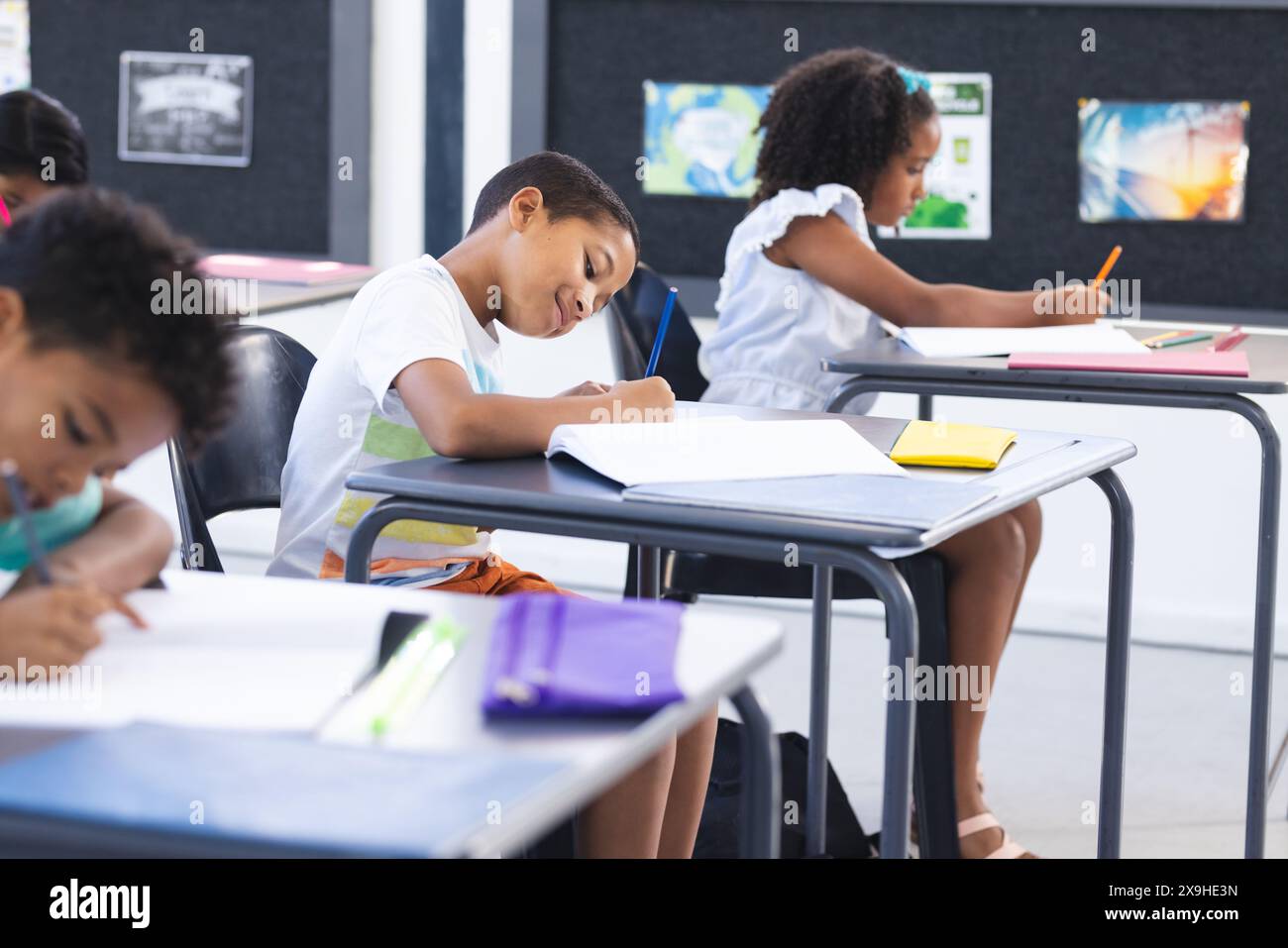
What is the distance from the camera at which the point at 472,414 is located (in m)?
1.40

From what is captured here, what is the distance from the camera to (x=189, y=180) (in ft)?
10.8

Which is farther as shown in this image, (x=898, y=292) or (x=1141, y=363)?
(x=898, y=292)

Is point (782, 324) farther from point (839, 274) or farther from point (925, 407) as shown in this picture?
point (925, 407)

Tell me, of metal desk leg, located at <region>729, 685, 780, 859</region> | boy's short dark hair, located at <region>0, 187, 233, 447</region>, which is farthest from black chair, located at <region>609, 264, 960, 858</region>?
boy's short dark hair, located at <region>0, 187, 233, 447</region>

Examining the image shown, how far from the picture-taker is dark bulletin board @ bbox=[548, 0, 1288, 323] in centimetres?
277

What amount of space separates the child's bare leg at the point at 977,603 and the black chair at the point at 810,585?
0.03m

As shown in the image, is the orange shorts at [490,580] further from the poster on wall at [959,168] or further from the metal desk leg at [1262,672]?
the poster on wall at [959,168]

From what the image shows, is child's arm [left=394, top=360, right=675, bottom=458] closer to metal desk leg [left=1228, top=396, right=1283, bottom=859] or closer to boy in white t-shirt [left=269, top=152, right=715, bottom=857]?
boy in white t-shirt [left=269, top=152, right=715, bottom=857]

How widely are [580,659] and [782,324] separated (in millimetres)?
1540

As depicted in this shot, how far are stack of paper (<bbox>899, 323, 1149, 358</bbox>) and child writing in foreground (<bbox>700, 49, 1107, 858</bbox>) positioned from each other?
90 millimetres

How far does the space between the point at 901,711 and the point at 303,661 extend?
559 mm

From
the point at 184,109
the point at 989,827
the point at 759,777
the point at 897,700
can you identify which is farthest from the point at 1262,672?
the point at 184,109

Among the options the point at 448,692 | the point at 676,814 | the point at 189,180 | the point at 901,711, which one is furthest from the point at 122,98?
the point at 448,692

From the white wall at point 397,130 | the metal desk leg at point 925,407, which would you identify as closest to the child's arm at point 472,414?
the metal desk leg at point 925,407
